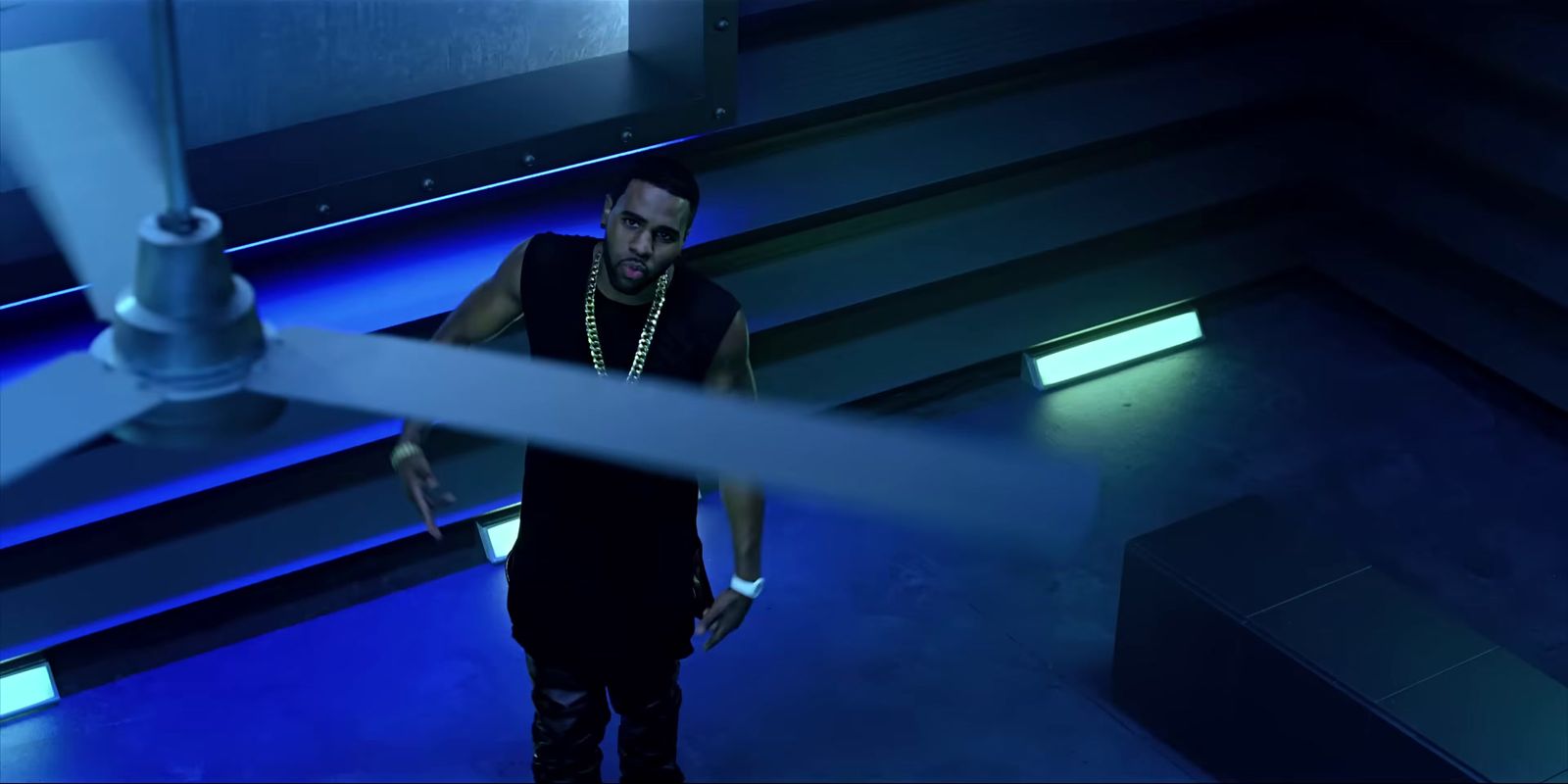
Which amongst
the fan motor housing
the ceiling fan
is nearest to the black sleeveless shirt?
the ceiling fan

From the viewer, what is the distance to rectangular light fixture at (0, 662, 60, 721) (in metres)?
4.57

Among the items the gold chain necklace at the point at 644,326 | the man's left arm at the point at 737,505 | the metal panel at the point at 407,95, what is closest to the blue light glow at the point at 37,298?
the metal panel at the point at 407,95

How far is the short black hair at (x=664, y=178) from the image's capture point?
11.4ft

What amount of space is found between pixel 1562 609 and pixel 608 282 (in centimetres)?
298

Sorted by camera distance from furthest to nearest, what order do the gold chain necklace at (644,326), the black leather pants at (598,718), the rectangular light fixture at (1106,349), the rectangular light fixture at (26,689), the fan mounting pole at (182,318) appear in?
the rectangular light fixture at (1106,349)
the rectangular light fixture at (26,689)
the black leather pants at (598,718)
the gold chain necklace at (644,326)
the fan mounting pole at (182,318)

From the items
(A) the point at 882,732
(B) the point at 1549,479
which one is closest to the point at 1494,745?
(A) the point at 882,732

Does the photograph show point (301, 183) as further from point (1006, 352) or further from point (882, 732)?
point (1006, 352)

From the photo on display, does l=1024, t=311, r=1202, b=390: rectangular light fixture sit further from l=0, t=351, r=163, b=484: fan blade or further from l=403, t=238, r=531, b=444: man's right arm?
Answer: l=0, t=351, r=163, b=484: fan blade

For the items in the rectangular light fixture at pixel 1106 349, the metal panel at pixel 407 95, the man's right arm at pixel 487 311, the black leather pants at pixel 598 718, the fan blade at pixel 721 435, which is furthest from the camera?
the rectangular light fixture at pixel 1106 349

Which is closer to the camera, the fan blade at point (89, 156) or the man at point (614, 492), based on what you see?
the fan blade at point (89, 156)

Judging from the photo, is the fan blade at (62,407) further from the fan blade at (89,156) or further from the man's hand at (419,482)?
the man's hand at (419,482)

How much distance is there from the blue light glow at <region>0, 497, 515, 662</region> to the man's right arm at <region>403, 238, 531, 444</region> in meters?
1.22

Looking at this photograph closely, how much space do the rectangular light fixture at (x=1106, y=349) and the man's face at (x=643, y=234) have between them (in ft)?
8.74

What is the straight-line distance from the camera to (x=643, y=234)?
11.4 feet
